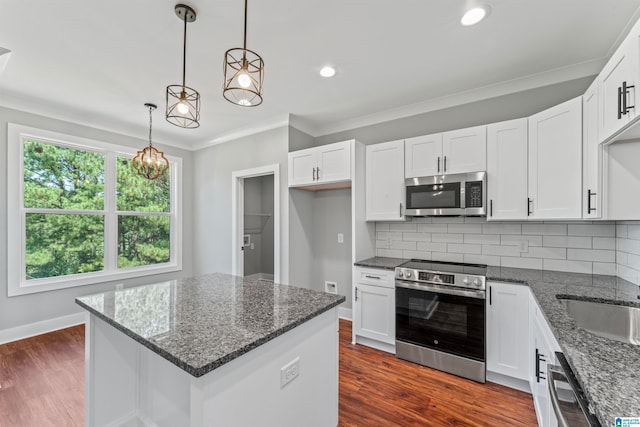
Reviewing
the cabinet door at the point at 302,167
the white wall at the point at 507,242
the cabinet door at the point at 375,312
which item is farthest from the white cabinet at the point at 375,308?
the cabinet door at the point at 302,167

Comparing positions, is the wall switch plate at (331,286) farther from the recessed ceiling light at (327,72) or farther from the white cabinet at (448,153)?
the recessed ceiling light at (327,72)

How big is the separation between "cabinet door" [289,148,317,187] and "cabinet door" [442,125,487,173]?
4.89ft

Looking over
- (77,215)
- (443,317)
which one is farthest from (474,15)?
(77,215)

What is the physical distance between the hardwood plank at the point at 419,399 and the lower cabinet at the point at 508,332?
0.15m

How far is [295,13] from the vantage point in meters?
1.86

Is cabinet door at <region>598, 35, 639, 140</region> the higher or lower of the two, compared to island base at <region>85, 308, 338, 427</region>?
higher

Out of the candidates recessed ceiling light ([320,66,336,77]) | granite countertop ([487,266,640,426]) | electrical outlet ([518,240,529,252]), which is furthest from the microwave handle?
recessed ceiling light ([320,66,336,77])

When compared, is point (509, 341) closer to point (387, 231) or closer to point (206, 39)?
point (387, 231)

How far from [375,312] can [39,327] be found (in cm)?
401

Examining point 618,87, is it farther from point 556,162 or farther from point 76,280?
point 76,280

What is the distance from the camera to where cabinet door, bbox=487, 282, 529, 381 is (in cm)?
220

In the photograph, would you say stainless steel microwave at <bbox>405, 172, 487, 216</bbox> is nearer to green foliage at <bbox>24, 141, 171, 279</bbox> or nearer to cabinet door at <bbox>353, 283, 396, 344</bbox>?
cabinet door at <bbox>353, 283, 396, 344</bbox>

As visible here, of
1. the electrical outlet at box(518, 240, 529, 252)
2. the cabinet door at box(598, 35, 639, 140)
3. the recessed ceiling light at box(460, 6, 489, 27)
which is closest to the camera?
the cabinet door at box(598, 35, 639, 140)

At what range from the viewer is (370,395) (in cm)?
222
